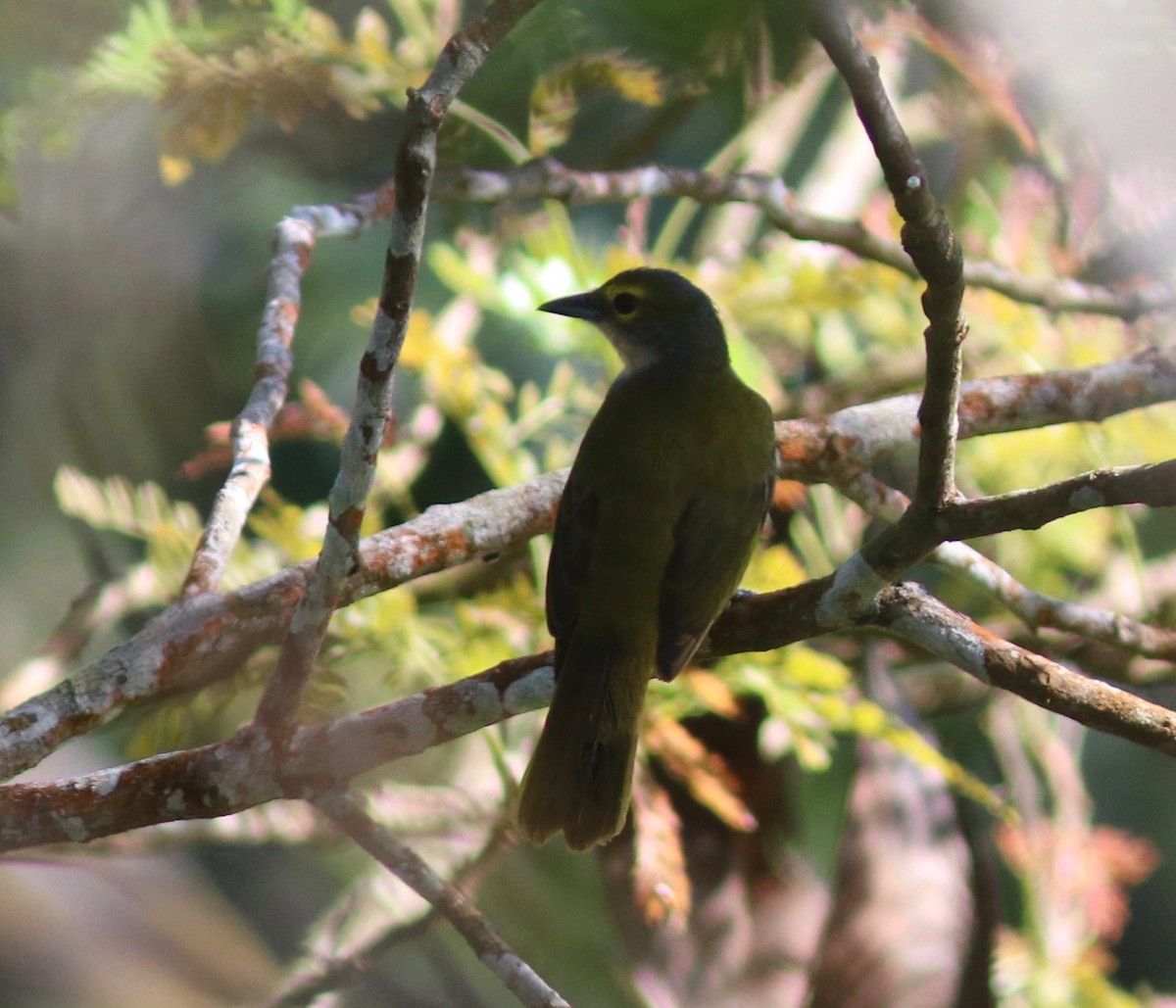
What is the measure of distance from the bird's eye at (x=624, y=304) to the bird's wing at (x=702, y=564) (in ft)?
2.81

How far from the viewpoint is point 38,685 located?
402 cm

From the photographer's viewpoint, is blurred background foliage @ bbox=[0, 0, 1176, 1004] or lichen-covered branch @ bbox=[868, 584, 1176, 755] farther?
blurred background foliage @ bbox=[0, 0, 1176, 1004]

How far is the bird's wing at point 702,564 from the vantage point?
2.76m

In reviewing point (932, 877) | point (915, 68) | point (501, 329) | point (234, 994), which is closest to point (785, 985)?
point (932, 877)

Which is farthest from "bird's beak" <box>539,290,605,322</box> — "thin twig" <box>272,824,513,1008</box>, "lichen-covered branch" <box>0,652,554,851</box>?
"lichen-covered branch" <box>0,652,554,851</box>

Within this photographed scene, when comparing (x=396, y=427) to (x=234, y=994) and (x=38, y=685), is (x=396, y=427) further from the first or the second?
(x=234, y=994)

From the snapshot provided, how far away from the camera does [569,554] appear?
9.79 ft

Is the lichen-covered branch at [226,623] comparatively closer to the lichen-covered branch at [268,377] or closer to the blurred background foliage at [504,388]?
the lichen-covered branch at [268,377]

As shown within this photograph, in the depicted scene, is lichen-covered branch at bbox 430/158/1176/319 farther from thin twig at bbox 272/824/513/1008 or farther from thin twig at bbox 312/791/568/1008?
thin twig at bbox 312/791/568/1008

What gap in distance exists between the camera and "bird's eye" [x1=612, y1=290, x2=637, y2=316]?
12.3 ft

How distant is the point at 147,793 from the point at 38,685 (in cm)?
190

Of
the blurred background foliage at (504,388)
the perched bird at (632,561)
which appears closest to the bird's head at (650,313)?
the perched bird at (632,561)

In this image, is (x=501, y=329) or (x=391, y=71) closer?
(x=391, y=71)

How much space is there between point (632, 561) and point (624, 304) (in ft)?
3.37
